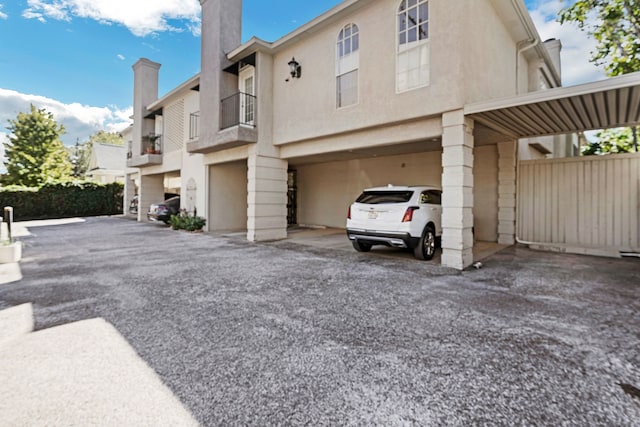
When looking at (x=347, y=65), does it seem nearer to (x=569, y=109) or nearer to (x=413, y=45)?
(x=413, y=45)

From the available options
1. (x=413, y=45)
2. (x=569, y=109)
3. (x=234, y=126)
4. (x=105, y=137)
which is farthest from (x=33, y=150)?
(x=105, y=137)

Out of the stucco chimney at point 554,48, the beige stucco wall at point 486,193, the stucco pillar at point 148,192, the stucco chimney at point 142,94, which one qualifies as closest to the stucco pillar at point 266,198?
the beige stucco wall at point 486,193

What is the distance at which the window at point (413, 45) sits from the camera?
648cm

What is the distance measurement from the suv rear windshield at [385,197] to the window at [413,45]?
2299mm

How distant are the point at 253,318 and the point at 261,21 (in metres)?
12.0

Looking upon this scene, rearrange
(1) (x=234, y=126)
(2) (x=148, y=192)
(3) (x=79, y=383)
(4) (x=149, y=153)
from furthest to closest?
1. (2) (x=148, y=192)
2. (4) (x=149, y=153)
3. (1) (x=234, y=126)
4. (3) (x=79, y=383)

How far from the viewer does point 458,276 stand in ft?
18.1

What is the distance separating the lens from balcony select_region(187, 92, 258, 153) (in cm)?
939

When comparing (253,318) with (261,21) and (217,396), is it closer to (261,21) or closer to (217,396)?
(217,396)

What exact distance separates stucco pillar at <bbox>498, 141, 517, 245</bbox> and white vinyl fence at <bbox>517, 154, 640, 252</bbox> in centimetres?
40

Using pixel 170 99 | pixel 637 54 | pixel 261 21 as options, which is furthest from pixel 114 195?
pixel 637 54

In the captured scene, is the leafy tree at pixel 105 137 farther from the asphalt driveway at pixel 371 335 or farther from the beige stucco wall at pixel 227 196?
the asphalt driveway at pixel 371 335

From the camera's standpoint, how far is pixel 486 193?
31.3 feet

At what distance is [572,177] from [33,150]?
32680 millimetres
